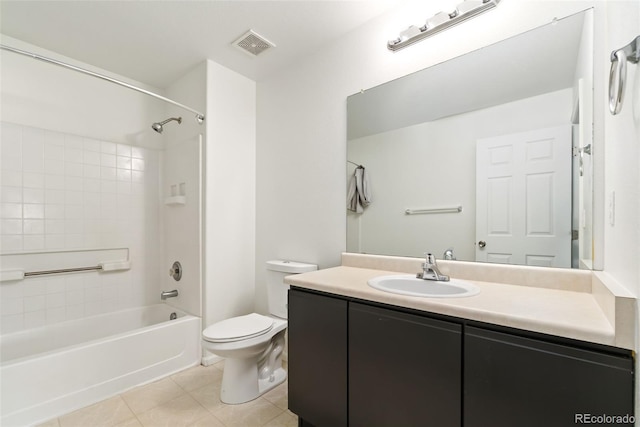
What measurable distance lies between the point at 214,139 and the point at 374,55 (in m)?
1.38

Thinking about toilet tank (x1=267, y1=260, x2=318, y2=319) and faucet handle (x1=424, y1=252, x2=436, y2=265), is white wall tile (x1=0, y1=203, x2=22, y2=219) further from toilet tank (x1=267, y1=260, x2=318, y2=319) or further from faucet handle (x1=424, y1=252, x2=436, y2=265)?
faucet handle (x1=424, y1=252, x2=436, y2=265)

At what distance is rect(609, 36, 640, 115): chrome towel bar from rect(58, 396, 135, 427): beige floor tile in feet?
8.40

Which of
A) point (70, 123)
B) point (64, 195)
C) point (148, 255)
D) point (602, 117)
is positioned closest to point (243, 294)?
point (148, 255)

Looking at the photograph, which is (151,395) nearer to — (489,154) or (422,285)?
(422,285)

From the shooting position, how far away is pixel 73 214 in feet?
7.42

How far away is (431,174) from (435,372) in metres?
1.01

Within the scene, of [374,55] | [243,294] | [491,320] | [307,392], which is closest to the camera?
[491,320]

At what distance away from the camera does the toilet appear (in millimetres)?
1632

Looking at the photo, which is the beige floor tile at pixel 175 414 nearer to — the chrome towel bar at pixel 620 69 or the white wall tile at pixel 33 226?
the white wall tile at pixel 33 226

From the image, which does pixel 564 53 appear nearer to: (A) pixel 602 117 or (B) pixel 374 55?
(A) pixel 602 117

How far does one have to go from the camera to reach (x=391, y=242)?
169 cm

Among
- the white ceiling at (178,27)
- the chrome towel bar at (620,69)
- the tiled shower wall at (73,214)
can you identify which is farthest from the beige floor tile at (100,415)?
the chrome towel bar at (620,69)

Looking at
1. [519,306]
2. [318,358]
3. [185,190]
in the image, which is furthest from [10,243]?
[519,306]

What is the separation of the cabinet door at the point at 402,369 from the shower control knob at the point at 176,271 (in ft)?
6.11
